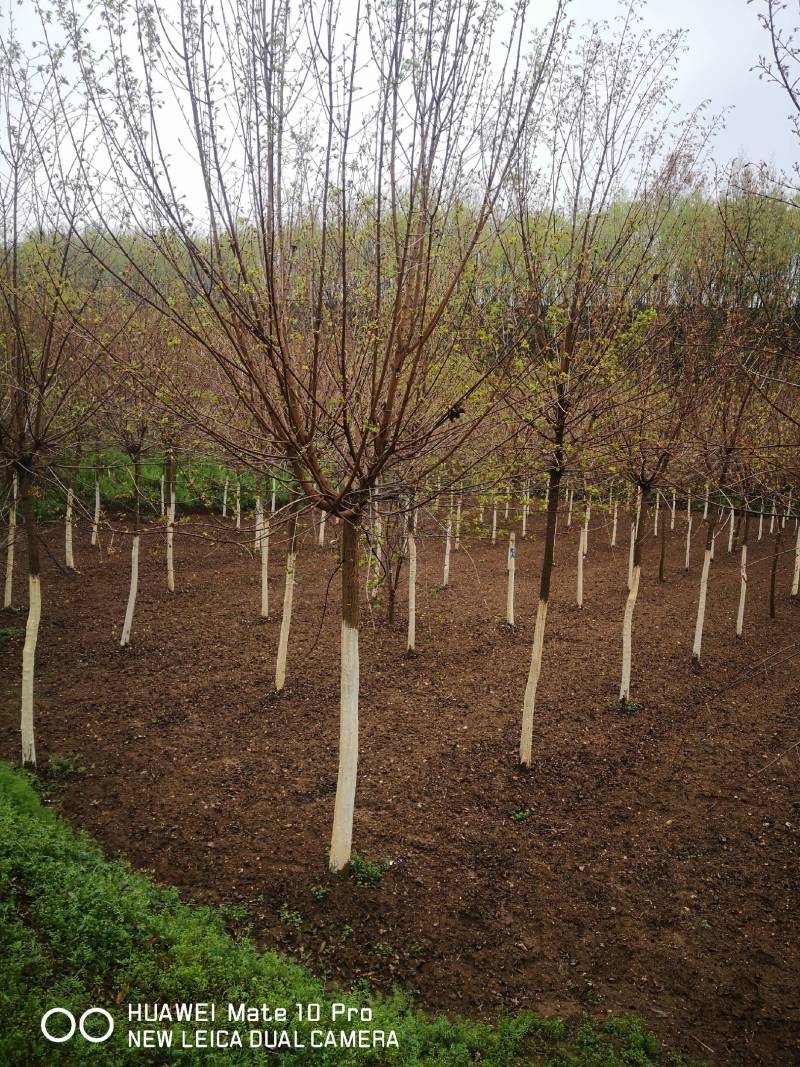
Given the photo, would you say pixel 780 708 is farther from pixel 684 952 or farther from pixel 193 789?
pixel 193 789

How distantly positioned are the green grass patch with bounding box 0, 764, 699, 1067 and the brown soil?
0.96 feet

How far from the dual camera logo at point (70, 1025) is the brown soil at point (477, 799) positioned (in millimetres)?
1426

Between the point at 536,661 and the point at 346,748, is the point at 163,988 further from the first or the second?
the point at 536,661

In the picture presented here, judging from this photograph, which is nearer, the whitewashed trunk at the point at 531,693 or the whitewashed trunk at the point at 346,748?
the whitewashed trunk at the point at 346,748

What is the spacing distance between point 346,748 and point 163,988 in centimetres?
200

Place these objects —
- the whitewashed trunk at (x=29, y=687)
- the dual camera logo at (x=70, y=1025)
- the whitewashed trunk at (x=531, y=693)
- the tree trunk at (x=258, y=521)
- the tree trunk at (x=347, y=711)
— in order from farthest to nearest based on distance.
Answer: the whitewashed trunk at (x=531, y=693)
the whitewashed trunk at (x=29, y=687)
the tree trunk at (x=347, y=711)
the tree trunk at (x=258, y=521)
the dual camera logo at (x=70, y=1025)

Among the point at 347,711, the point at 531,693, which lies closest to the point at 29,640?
the point at 347,711

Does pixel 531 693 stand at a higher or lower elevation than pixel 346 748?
lower

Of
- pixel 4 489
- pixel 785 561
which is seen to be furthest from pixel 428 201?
pixel 785 561

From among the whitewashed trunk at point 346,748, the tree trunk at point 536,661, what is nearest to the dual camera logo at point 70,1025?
the whitewashed trunk at point 346,748

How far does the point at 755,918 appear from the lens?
16.7 feet

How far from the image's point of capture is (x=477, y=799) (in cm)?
661

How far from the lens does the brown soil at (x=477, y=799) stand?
456 centimetres

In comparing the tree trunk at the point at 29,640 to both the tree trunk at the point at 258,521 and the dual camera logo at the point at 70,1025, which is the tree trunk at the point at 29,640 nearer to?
the tree trunk at the point at 258,521
